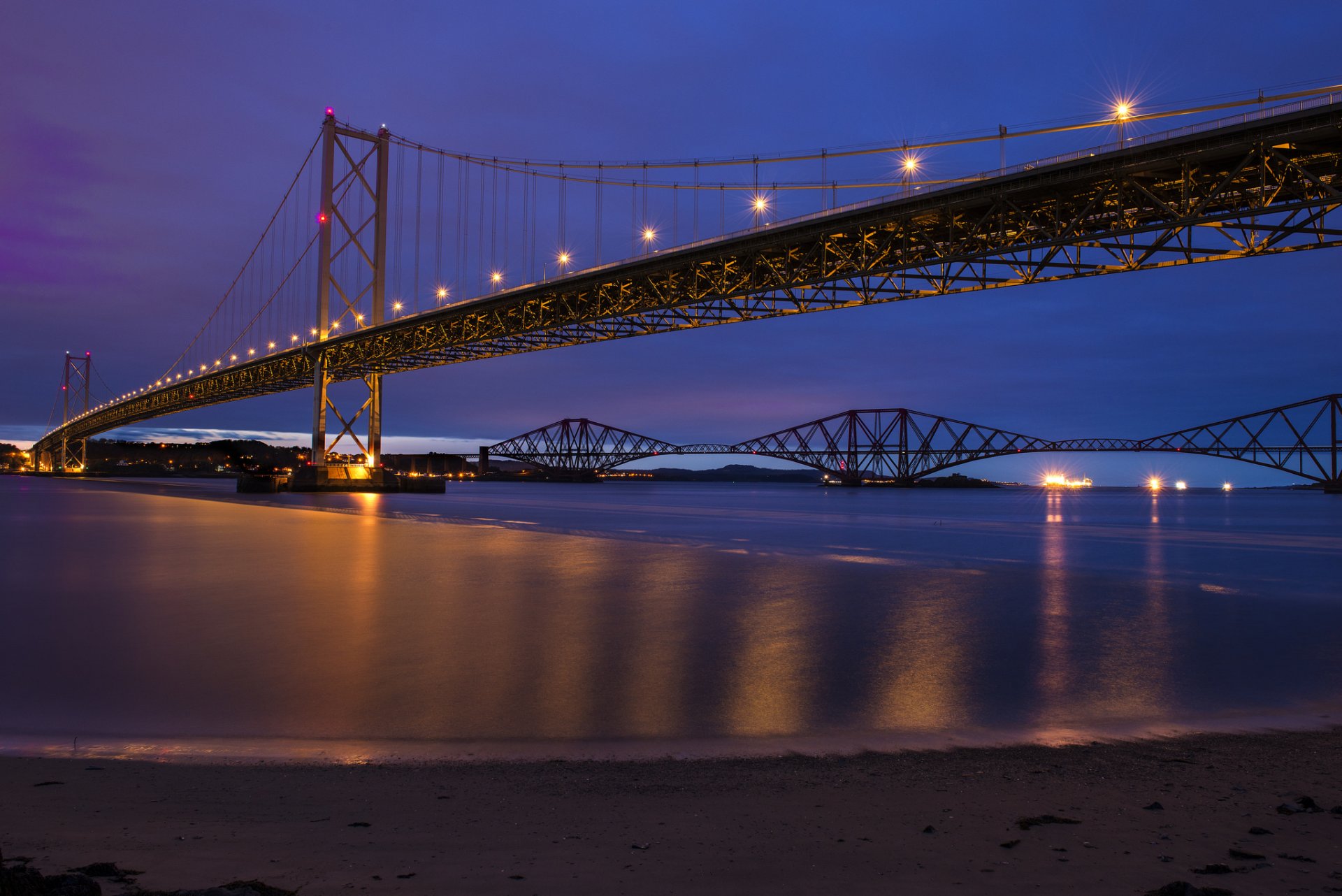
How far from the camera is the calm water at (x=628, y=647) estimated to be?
16.3 feet

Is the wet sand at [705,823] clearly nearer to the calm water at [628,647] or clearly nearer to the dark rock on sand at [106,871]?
the dark rock on sand at [106,871]

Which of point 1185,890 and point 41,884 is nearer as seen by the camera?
point 41,884

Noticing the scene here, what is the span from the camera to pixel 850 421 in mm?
129000

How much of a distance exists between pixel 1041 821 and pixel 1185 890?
0.74m

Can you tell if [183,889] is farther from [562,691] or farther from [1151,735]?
[1151,735]

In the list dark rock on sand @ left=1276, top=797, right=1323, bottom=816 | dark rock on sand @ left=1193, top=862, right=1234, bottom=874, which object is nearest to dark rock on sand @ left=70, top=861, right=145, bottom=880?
dark rock on sand @ left=1193, top=862, right=1234, bottom=874

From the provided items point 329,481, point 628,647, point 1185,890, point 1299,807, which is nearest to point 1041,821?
point 1185,890

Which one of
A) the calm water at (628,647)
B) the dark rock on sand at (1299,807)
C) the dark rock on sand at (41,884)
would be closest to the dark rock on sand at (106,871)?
the dark rock on sand at (41,884)

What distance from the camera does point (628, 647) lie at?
7539 millimetres

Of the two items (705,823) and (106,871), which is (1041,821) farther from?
(106,871)

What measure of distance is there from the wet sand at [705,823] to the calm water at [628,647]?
0.57 metres

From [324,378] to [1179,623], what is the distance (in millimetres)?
43999

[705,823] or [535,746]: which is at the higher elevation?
[705,823]

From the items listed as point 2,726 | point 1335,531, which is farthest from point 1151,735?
point 1335,531
